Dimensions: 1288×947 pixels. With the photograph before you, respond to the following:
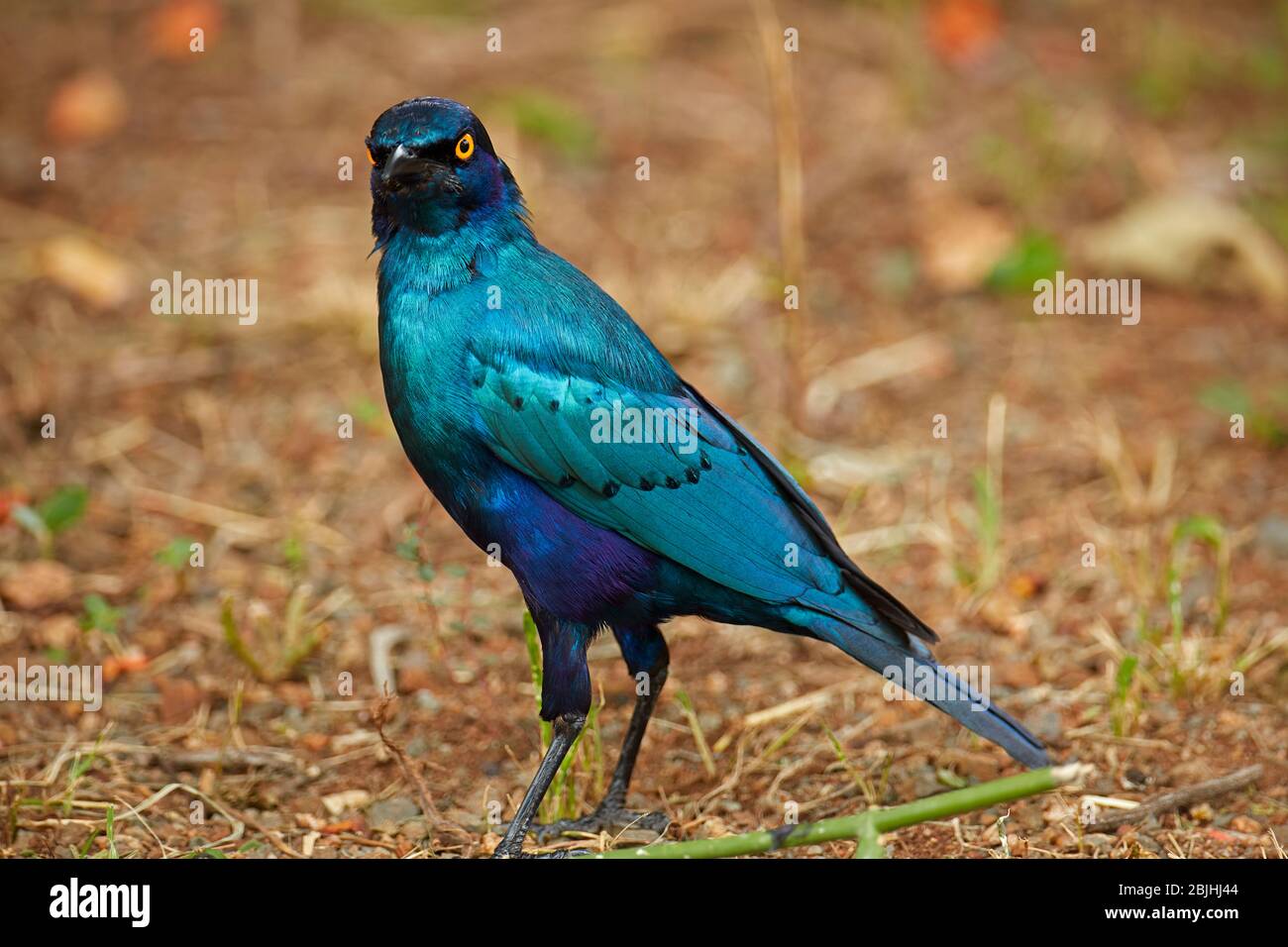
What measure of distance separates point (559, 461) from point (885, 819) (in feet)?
3.97

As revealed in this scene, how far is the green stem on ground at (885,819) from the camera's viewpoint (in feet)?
10.3

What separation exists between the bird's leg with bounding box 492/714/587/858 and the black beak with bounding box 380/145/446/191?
54.1 inches

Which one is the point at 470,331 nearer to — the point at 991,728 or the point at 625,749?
the point at 625,749

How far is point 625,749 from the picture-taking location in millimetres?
4223

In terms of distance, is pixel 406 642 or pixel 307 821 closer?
pixel 307 821

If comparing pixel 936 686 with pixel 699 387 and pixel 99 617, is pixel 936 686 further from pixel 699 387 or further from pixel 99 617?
pixel 699 387

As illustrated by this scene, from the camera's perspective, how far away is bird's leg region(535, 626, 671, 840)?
415cm

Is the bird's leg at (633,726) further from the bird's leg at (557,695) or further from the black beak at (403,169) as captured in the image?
the black beak at (403,169)

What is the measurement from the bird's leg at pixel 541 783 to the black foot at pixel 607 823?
5.2 inches

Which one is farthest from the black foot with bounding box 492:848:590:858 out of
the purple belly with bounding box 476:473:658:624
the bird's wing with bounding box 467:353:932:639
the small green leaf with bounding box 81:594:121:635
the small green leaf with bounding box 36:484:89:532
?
the small green leaf with bounding box 36:484:89:532

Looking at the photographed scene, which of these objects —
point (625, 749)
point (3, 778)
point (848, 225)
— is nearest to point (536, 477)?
point (625, 749)

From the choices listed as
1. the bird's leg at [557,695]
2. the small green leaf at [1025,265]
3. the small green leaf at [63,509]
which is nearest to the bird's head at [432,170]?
the bird's leg at [557,695]

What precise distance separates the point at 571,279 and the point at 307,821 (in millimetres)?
1586
